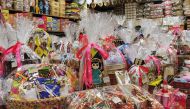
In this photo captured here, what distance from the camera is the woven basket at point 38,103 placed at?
34.6 inches

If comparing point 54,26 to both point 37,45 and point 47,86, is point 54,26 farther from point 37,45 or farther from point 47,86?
point 47,86

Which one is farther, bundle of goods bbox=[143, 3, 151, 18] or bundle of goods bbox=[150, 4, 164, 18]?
bundle of goods bbox=[143, 3, 151, 18]

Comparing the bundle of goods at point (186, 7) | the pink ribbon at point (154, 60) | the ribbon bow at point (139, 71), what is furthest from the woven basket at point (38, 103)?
the bundle of goods at point (186, 7)

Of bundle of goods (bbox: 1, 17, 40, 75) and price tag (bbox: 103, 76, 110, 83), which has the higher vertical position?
bundle of goods (bbox: 1, 17, 40, 75)

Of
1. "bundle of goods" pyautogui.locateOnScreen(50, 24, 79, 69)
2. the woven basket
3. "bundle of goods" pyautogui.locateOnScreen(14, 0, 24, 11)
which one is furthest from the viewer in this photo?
"bundle of goods" pyautogui.locateOnScreen(14, 0, 24, 11)

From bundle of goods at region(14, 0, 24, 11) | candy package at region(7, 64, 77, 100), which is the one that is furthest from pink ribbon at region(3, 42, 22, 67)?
bundle of goods at region(14, 0, 24, 11)

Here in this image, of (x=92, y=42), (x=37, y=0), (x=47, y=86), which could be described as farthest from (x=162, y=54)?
(x=37, y=0)

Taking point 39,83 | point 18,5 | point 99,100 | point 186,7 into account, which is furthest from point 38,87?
point 186,7

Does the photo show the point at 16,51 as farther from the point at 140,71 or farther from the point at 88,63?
the point at 140,71

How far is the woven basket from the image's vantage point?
0.88 metres

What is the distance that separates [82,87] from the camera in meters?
1.24

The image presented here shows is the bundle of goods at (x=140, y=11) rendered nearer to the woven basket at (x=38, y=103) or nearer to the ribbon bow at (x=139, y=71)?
the ribbon bow at (x=139, y=71)

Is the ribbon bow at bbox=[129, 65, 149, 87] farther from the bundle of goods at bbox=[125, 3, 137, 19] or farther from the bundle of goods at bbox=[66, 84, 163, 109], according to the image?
the bundle of goods at bbox=[125, 3, 137, 19]

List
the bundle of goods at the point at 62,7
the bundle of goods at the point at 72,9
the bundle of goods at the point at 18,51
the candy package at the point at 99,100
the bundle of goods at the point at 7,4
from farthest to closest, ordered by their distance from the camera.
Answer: the bundle of goods at the point at 72,9 → the bundle of goods at the point at 62,7 → the bundle of goods at the point at 7,4 → the bundle of goods at the point at 18,51 → the candy package at the point at 99,100
